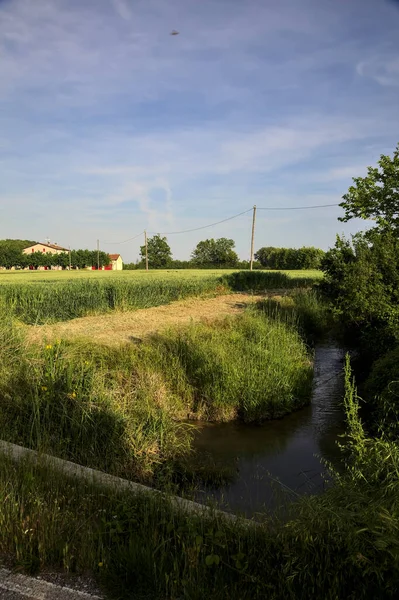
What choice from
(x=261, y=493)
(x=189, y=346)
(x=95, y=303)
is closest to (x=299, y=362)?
(x=189, y=346)

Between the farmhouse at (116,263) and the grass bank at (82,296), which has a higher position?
the farmhouse at (116,263)

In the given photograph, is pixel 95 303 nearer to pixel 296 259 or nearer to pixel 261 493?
pixel 261 493

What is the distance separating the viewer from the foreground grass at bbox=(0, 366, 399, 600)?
2.30 meters

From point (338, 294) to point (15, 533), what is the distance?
32.3 feet

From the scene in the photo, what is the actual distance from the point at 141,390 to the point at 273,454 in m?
2.17

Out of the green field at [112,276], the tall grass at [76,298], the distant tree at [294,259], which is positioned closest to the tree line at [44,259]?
the distant tree at [294,259]

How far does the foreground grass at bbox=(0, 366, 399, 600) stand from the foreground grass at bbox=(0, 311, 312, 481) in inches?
57.6

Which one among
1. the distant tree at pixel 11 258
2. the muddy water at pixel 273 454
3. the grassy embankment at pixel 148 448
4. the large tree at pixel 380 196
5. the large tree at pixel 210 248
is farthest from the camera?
the large tree at pixel 210 248

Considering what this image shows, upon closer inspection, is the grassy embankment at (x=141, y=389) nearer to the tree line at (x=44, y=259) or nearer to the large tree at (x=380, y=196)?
the large tree at (x=380, y=196)

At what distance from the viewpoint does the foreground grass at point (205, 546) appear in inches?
90.7

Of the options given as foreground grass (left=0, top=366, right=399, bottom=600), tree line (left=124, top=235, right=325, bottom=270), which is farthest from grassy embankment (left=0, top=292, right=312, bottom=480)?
tree line (left=124, top=235, right=325, bottom=270)

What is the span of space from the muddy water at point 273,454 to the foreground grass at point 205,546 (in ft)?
4.87

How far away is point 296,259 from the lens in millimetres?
72188

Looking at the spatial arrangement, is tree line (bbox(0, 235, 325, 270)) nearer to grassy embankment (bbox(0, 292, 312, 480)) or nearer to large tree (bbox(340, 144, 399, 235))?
large tree (bbox(340, 144, 399, 235))
